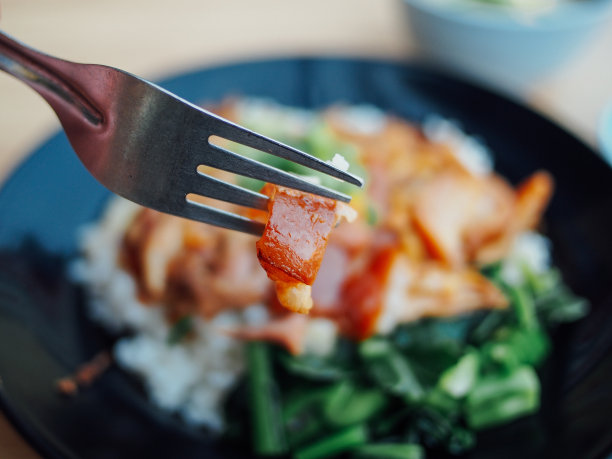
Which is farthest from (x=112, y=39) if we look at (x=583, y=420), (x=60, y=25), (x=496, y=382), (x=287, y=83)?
(x=583, y=420)

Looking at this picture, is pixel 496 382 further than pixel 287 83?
No

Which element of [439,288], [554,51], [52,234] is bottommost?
[52,234]

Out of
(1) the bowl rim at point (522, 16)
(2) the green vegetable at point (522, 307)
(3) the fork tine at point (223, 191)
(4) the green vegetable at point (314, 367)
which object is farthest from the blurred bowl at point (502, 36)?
(3) the fork tine at point (223, 191)

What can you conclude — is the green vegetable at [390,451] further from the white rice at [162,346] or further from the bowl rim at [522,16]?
the bowl rim at [522,16]

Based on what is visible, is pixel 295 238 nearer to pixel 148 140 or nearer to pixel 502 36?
pixel 148 140

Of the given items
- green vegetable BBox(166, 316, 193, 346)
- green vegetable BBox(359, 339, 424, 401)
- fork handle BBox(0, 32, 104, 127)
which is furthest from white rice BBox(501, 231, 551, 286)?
fork handle BBox(0, 32, 104, 127)

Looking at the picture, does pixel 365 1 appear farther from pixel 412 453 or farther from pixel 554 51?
pixel 412 453
